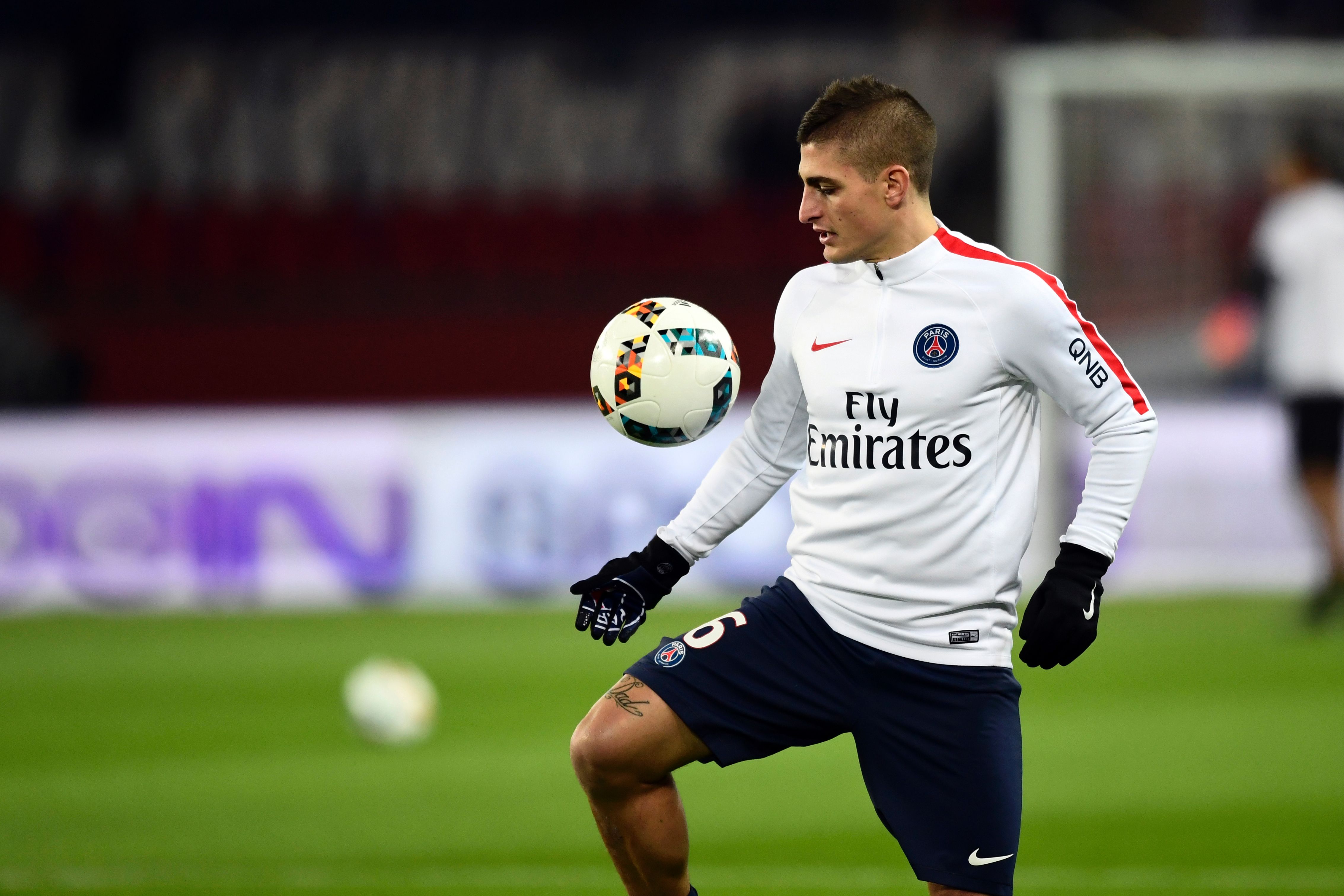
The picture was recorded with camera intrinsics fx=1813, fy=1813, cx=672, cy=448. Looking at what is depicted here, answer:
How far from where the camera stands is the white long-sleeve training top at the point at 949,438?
10.6 ft

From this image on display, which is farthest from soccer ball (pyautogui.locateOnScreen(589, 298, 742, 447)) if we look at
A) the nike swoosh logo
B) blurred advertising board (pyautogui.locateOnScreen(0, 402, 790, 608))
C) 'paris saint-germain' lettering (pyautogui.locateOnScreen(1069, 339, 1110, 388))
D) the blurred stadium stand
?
the blurred stadium stand

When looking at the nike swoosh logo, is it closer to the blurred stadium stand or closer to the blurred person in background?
the blurred person in background

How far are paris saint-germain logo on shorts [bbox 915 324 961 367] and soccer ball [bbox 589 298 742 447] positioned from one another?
1.28ft

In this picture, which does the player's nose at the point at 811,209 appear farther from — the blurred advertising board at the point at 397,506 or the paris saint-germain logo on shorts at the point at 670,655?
the blurred advertising board at the point at 397,506

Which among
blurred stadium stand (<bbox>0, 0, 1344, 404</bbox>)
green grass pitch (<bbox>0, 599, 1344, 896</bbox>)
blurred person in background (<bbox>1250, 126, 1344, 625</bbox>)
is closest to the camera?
green grass pitch (<bbox>0, 599, 1344, 896</bbox>)

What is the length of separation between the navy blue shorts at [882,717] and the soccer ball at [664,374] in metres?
0.38

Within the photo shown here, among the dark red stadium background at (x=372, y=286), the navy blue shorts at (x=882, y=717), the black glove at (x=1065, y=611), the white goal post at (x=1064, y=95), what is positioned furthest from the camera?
the dark red stadium background at (x=372, y=286)

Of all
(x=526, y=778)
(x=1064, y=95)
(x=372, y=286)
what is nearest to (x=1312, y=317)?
(x=1064, y=95)

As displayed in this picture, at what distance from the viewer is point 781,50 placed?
1708cm

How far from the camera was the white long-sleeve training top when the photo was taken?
3217 mm

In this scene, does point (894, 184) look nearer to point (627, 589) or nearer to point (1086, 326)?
point (1086, 326)

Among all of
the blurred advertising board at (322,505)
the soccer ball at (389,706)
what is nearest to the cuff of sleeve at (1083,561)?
the soccer ball at (389,706)

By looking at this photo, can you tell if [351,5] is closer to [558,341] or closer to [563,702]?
[558,341]

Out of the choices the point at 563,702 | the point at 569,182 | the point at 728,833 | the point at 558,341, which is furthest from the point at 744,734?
the point at 569,182
